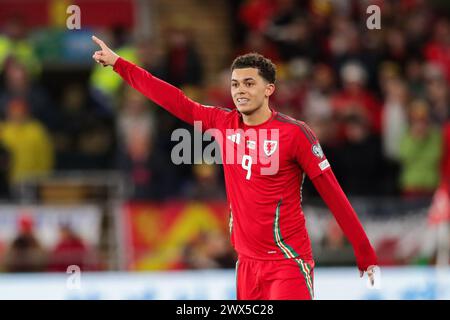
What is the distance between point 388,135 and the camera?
14.4 metres

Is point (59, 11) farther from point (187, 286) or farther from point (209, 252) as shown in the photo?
point (187, 286)

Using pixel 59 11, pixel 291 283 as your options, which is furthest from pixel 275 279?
pixel 59 11

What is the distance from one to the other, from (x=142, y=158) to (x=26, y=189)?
1679 mm

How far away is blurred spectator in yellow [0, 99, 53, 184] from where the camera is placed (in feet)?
46.9

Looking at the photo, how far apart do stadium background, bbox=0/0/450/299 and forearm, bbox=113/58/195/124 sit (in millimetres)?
4061

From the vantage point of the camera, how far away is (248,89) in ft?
23.4

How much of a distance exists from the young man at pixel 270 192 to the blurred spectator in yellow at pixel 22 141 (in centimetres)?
740

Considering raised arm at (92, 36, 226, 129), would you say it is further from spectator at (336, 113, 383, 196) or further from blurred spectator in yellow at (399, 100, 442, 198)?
blurred spectator in yellow at (399, 100, 442, 198)

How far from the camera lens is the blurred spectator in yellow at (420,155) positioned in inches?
549

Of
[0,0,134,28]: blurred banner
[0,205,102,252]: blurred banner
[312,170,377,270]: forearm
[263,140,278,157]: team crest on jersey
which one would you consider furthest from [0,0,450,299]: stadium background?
[263,140,278,157]: team crest on jersey

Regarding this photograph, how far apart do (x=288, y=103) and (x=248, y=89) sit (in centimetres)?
766
